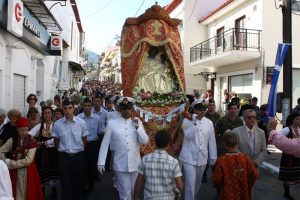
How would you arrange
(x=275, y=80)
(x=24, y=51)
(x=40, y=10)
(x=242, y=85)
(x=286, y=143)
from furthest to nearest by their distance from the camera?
(x=242, y=85) → (x=40, y=10) → (x=24, y=51) → (x=275, y=80) → (x=286, y=143)

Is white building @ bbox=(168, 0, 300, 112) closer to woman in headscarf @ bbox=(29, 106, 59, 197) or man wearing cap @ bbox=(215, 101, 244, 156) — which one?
man wearing cap @ bbox=(215, 101, 244, 156)

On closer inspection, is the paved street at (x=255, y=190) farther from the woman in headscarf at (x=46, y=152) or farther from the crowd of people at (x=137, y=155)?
the woman in headscarf at (x=46, y=152)

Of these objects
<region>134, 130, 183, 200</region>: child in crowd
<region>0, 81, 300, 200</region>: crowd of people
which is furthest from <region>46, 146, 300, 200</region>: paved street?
<region>134, 130, 183, 200</region>: child in crowd

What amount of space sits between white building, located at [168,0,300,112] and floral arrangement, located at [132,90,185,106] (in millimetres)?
10155

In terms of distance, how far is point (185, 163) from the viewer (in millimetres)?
5766

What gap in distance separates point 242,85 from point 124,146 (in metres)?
14.7

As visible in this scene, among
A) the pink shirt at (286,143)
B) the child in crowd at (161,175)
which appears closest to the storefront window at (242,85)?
the pink shirt at (286,143)

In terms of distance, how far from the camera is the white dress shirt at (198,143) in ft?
18.8

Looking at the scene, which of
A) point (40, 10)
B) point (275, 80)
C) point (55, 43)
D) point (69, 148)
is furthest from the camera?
point (55, 43)

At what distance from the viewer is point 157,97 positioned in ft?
25.6

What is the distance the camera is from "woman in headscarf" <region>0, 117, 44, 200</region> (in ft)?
16.5

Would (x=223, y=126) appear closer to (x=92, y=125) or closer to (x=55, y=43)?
(x=92, y=125)

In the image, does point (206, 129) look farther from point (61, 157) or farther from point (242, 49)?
point (242, 49)

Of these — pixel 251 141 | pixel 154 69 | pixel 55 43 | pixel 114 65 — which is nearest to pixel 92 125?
pixel 154 69
